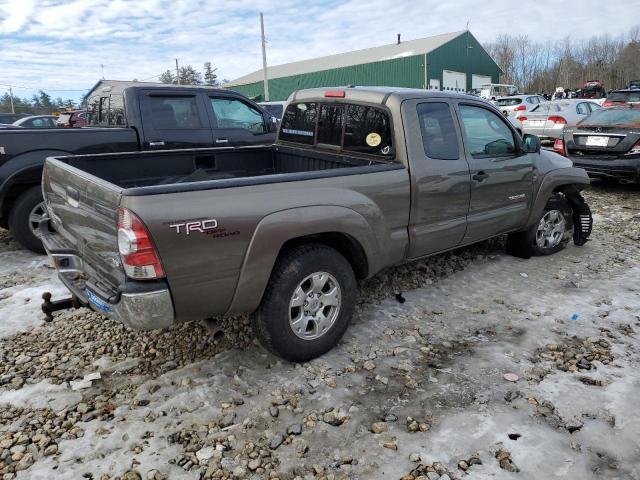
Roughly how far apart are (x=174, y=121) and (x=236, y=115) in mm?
1006

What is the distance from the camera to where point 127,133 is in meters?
6.18

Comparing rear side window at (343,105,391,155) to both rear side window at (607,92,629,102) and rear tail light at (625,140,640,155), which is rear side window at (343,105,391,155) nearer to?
rear tail light at (625,140,640,155)

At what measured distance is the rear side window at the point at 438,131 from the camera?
397 cm

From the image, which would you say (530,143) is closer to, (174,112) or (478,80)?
(174,112)

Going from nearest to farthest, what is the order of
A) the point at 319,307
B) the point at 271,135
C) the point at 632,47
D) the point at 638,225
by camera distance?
the point at 319,307 < the point at 638,225 < the point at 271,135 < the point at 632,47

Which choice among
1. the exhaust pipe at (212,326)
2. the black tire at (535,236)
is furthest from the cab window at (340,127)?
the black tire at (535,236)

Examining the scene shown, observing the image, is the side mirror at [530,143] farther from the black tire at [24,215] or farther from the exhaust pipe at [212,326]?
the black tire at [24,215]

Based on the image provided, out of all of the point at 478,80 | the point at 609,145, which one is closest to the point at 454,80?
the point at 478,80

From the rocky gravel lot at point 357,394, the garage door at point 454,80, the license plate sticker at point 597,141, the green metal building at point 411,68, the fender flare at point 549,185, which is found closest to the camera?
the rocky gravel lot at point 357,394

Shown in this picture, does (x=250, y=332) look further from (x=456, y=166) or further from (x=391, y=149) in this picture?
(x=456, y=166)

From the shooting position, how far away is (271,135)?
7727 millimetres

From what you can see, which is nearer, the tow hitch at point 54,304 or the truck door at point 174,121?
the tow hitch at point 54,304

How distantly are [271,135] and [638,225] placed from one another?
216 inches

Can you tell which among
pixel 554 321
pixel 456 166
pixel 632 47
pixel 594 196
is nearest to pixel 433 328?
pixel 554 321
